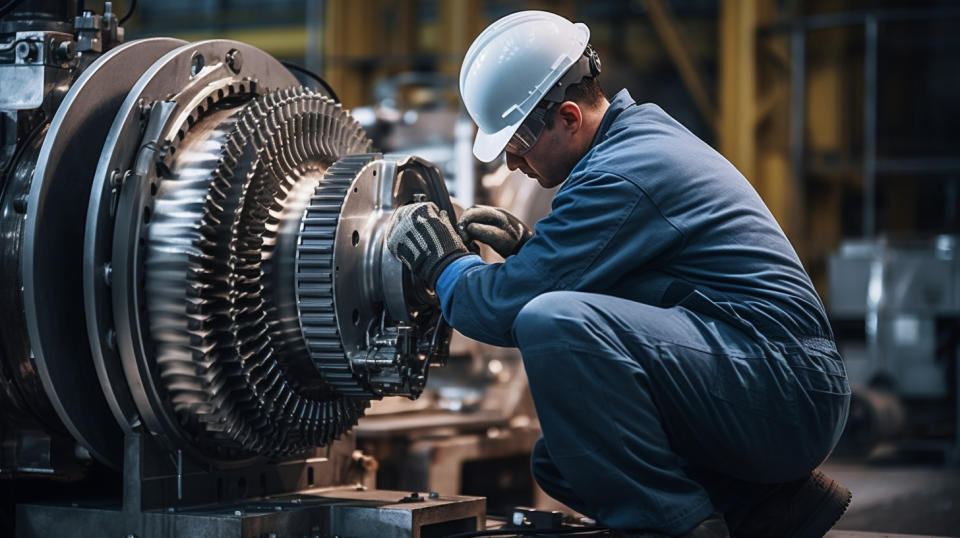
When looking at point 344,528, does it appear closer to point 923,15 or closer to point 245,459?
point 245,459

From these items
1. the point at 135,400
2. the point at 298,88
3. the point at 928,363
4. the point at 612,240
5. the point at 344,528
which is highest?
the point at 298,88

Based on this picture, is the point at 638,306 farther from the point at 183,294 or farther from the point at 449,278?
the point at 183,294

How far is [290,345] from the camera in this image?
6.63ft

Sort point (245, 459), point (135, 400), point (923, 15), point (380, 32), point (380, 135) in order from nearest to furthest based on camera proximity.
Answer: point (135, 400) → point (245, 459) → point (380, 135) → point (923, 15) → point (380, 32)

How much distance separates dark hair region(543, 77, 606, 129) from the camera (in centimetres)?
199

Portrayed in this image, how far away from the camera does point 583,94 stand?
201 cm

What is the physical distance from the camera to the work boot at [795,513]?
79.5 inches

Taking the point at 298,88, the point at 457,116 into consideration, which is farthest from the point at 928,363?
the point at 298,88

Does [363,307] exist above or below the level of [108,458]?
above

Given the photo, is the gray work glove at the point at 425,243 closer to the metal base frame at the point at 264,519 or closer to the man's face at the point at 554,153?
the man's face at the point at 554,153

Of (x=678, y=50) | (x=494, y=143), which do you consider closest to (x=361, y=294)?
(x=494, y=143)

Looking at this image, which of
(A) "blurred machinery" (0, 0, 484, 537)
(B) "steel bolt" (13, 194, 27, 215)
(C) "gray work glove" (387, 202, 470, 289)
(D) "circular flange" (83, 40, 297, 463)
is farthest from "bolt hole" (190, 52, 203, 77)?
(C) "gray work glove" (387, 202, 470, 289)

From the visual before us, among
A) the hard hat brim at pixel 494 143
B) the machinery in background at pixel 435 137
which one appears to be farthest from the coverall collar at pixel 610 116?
the machinery in background at pixel 435 137

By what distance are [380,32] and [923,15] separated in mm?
3292
